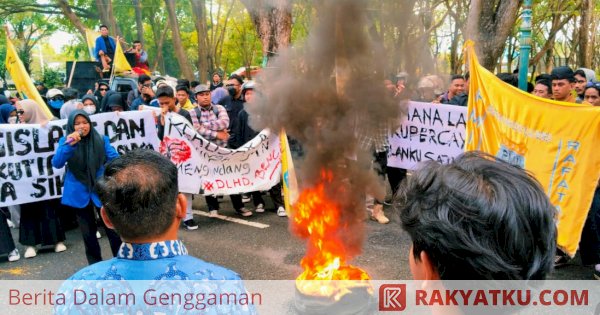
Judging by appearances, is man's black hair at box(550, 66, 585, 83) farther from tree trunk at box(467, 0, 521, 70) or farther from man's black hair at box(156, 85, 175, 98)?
man's black hair at box(156, 85, 175, 98)

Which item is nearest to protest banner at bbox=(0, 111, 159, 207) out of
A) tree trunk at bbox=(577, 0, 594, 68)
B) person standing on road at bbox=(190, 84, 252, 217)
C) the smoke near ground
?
person standing on road at bbox=(190, 84, 252, 217)

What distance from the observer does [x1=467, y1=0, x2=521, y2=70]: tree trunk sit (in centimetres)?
840

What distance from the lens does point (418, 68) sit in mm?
6496

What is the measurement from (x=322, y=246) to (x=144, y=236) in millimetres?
2583

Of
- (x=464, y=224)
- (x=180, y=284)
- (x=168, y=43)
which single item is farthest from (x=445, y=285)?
(x=168, y=43)

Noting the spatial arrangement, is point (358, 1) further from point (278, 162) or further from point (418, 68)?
point (278, 162)

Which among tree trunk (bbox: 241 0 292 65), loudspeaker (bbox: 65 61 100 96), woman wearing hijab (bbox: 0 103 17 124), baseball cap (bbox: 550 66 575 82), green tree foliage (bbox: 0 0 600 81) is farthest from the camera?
loudspeaker (bbox: 65 61 100 96)

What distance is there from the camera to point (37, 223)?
574 centimetres

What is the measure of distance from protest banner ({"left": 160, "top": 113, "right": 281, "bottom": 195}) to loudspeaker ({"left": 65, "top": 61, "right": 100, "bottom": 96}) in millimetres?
7904

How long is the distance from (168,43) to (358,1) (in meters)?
36.6

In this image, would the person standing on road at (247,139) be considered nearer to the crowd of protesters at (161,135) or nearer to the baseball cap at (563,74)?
the crowd of protesters at (161,135)

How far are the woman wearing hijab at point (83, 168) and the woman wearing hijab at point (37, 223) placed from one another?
1.39 m

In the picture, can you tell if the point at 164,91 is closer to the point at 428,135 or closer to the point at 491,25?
the point at 428,135

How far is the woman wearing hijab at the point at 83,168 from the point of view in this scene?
4.53 meters
